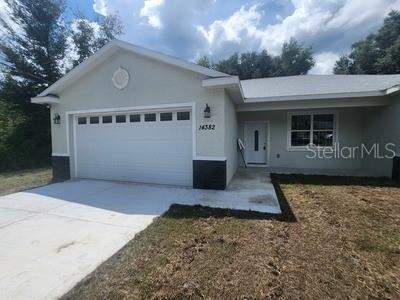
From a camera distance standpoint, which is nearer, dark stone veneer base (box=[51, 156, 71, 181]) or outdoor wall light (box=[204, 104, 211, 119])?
outdoor wall light (box=[204, 104, 211, 119])

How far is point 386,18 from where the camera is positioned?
2492cm

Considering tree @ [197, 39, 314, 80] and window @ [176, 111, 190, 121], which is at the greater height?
tree @ [197, 39, 314, 80]

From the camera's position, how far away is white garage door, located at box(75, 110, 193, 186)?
274 inches

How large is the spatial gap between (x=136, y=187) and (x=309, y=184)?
5412 millimetres

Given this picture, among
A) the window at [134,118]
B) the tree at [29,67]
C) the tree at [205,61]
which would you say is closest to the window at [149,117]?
the window at [134,118]

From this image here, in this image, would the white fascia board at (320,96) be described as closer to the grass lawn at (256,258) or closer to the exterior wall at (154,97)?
the exterior wall at (154,97)

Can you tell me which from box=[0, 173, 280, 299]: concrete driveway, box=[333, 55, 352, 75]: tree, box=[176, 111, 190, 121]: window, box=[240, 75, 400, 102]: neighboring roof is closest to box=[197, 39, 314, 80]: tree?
box=[333, 55, 352, 75]: tree

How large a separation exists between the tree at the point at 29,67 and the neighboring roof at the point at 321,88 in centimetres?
1350

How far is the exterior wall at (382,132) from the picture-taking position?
7.84 metres

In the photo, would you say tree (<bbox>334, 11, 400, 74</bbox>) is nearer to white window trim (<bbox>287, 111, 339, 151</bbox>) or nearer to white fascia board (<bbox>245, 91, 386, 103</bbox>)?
white window trim (<bbox>287, 111, 339, 151</bbox>)

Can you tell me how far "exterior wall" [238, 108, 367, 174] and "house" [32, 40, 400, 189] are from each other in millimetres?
44

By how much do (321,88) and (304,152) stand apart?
9.38ft

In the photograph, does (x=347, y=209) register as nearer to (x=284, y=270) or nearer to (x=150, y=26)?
(x=284, y=270)

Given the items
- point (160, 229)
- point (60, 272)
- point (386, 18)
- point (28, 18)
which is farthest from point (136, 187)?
point (386, 18)
